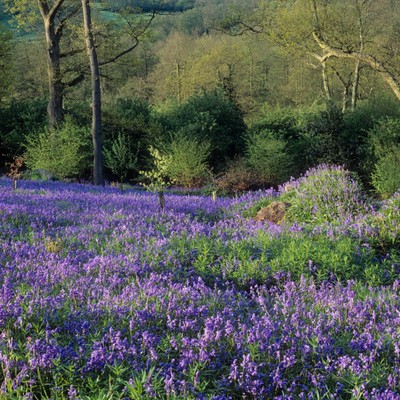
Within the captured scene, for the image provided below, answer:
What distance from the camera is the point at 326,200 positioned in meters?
8.37

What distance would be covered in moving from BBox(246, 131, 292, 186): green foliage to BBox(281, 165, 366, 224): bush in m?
9.48

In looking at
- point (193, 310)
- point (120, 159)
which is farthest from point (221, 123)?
point (193, 310)

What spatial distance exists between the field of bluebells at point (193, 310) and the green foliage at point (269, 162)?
12216 millimetres

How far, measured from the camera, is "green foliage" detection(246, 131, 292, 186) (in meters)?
18.9

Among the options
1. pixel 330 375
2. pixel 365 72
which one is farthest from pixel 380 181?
pixel 365 72

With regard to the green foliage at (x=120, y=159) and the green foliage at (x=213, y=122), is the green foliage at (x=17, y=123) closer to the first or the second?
the green foliage at (x=120, y=159)

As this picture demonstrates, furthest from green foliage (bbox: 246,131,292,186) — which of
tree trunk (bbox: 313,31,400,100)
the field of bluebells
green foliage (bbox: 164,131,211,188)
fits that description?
the field of bluebells

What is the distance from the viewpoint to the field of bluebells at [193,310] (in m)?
2.65

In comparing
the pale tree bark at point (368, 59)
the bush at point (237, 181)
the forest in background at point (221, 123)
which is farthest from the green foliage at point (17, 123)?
the pale tree bark at point (368, 59)

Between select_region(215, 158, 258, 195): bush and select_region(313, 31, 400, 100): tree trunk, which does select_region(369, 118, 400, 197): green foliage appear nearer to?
select_region(313, 31, 400, 100): tree trunk

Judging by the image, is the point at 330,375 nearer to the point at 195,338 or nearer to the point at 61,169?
the point at 195,338

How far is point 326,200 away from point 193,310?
5.45 meters

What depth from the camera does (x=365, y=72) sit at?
39.8m

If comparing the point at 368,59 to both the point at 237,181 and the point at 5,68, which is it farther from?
the point at 5,68
